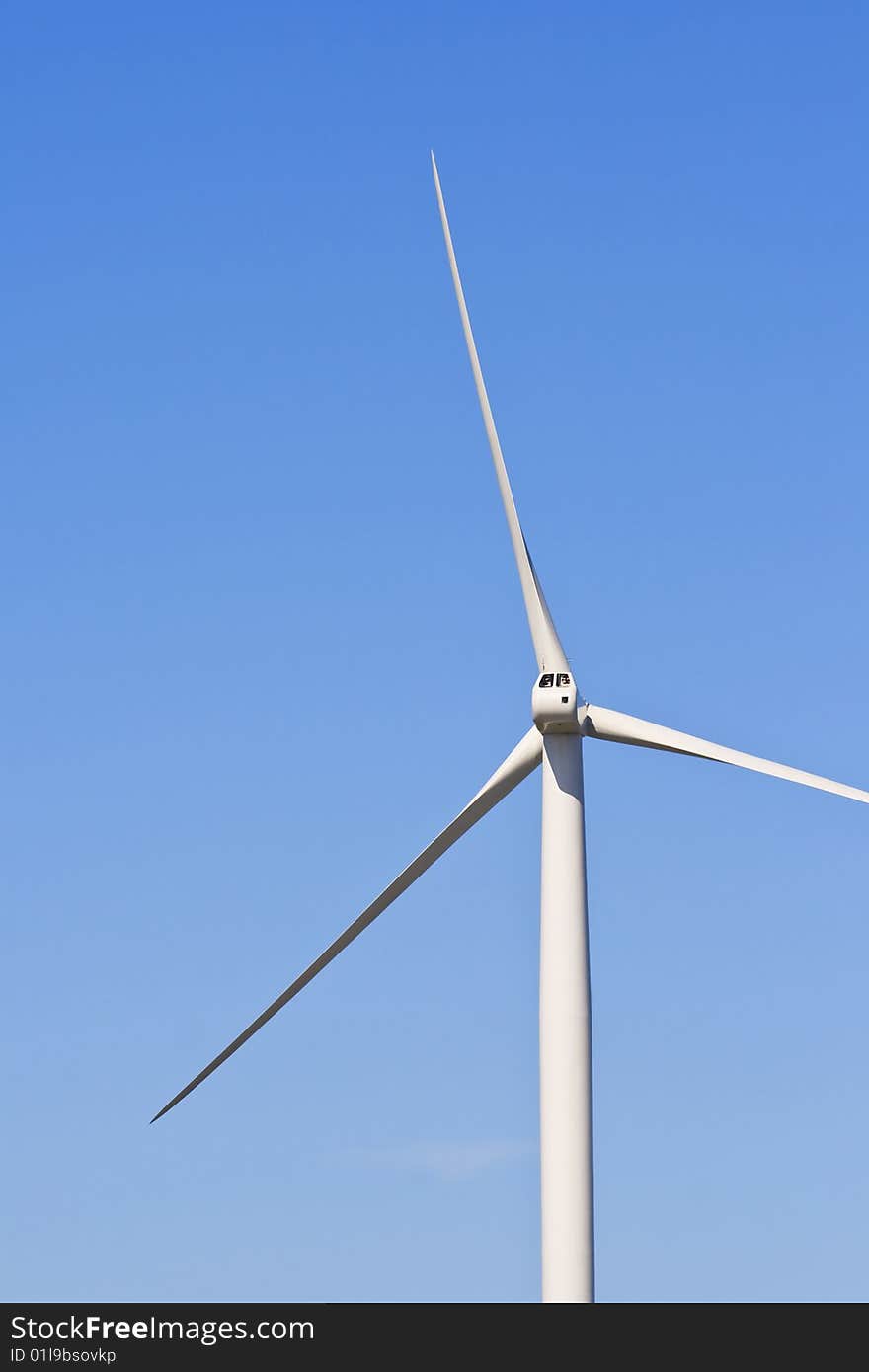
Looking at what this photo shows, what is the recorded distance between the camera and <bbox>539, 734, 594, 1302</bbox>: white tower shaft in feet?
122

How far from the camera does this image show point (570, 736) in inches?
1598

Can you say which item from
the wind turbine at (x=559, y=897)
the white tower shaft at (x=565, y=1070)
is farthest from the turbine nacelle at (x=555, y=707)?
the white tower shaft at (x=565, y=1070)

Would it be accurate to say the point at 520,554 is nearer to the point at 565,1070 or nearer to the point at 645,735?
the point at 645,735

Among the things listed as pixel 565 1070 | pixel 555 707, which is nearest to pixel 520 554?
pixel 555 707

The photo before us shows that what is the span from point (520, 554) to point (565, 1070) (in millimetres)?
9419

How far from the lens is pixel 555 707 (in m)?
A: 40.1

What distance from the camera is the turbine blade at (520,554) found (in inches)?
1630

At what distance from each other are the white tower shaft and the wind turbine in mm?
15
